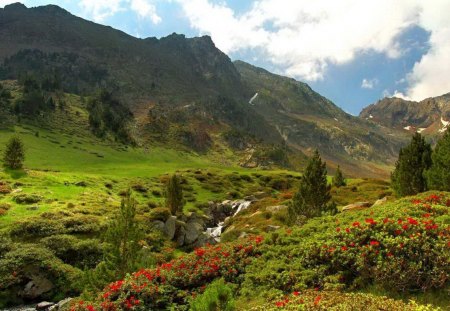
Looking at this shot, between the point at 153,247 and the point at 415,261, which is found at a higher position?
the point at 415,261

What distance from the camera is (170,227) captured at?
176 ft

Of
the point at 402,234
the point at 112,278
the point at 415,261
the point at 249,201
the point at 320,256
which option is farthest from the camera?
the point at 249,201

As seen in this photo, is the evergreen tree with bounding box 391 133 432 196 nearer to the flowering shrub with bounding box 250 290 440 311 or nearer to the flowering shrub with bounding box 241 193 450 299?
the flowering shrub with bounding box 241 193 450 299

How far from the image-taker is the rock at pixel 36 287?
36312mm

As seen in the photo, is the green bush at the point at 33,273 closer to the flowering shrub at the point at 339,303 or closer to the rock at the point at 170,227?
the rock at the point at 170,227

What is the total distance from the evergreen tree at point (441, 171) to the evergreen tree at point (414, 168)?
2.61 metres

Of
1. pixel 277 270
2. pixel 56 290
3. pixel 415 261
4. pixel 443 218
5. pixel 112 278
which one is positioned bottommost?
pixel 56 290

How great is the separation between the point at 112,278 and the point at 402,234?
67.5 feet

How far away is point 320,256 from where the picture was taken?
1861cm

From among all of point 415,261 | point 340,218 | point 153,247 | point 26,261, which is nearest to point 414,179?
point 340,218

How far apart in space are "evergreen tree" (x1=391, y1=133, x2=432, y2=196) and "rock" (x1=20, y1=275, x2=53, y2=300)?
142 feet

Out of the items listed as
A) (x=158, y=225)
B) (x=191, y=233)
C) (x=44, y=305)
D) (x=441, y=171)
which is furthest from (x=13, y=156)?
(x=441, y=171)

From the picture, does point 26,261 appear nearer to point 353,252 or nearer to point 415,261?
point 353,252

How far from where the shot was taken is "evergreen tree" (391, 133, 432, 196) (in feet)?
162
